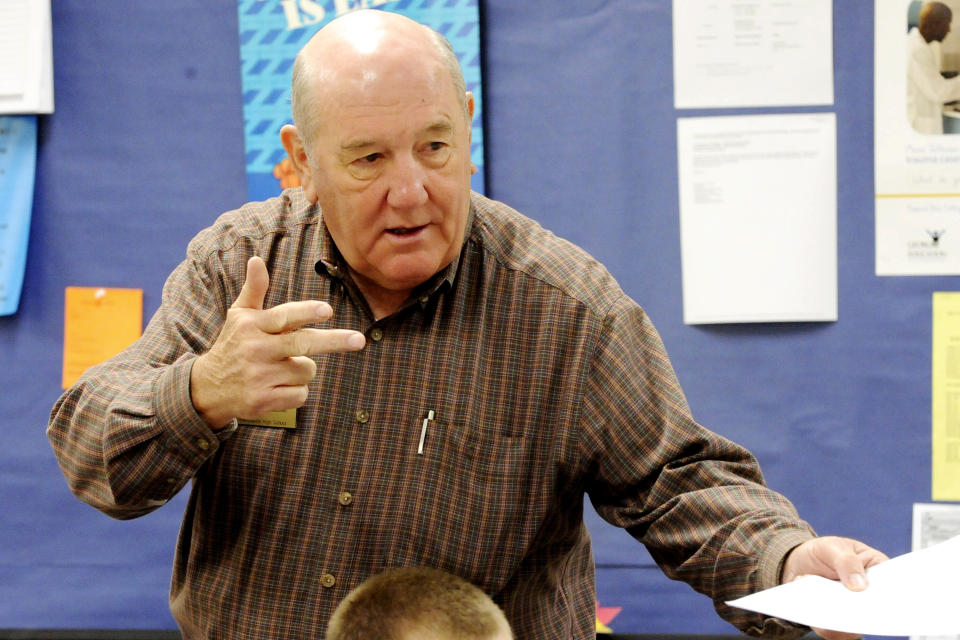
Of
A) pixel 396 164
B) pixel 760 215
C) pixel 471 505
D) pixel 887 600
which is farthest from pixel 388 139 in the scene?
pixel 760 215

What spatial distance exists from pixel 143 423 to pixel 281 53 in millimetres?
958

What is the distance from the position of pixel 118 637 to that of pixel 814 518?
1.42m

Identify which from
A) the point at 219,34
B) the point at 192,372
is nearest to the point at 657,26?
the point at 219,34

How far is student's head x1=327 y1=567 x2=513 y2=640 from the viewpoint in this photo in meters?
0.95

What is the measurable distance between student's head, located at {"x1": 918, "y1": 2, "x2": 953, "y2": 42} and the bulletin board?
87 mm

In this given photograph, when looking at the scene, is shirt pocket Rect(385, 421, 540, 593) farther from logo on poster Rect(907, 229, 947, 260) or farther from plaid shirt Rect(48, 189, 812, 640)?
logo on poster Rect(907, 229, 947, 260)

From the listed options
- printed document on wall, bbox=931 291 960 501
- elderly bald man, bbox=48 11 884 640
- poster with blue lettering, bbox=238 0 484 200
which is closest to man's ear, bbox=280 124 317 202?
elderly bald man, bbox=48 11 884 640

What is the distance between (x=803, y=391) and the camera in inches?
69.1

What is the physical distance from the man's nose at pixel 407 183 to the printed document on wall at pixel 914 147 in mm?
988

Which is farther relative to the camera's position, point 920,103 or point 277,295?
point 920,103

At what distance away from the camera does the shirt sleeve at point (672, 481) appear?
108 cm

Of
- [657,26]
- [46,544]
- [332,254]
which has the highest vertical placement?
[657,26]

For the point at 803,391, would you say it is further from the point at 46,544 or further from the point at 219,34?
the point at 46,544

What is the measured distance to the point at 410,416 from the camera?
1229 mm
